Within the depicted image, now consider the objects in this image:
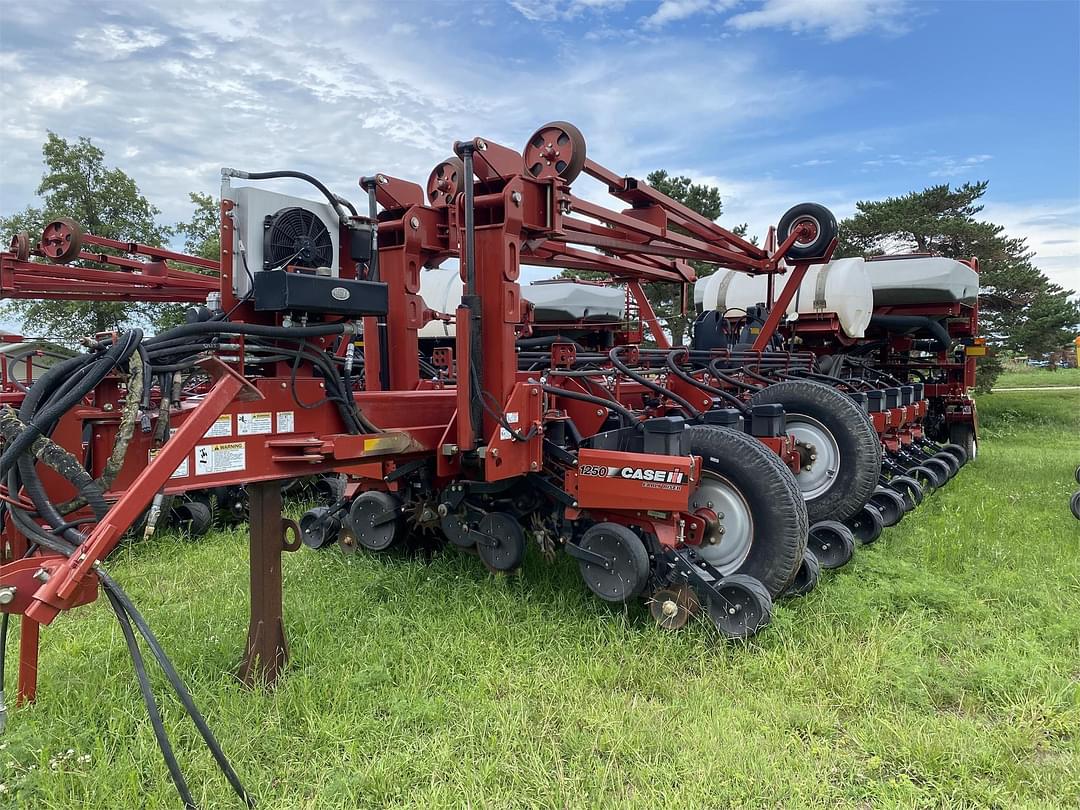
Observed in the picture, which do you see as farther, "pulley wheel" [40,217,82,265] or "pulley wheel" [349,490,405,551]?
"pulley wheel" [40,217,82,265]

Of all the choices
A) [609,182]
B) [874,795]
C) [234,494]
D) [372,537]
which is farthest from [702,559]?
[234,494]

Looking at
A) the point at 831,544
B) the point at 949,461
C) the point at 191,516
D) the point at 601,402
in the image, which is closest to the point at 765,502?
the point at 601,402

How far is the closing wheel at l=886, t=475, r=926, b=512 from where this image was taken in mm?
6535

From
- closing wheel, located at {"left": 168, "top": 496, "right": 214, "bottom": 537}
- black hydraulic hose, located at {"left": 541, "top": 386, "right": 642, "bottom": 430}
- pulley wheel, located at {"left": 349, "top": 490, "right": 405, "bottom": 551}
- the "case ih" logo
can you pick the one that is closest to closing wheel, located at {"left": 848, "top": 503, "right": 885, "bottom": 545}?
black hydraulic hose, located at {"left": 541, "top": 386, "right": 642, "bottom": 430}

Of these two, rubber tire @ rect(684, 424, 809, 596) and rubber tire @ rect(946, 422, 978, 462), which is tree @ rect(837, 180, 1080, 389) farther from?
rubber tire @ rect(684, 424, 809, 596)

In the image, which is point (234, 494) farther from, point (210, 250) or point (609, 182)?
point (210, 250)

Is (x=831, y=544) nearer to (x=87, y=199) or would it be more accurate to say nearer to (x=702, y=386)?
(x=702, y=386)

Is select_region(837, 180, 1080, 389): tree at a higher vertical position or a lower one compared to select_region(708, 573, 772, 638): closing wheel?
higher

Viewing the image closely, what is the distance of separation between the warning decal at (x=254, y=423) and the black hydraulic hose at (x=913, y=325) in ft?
27.7

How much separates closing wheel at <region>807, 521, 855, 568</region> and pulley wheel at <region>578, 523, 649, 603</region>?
1593mm

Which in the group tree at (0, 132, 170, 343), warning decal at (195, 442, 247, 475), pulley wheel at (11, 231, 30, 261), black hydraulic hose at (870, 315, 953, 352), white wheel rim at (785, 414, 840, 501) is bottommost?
white wheel rim at (785, 414, 840, 501)

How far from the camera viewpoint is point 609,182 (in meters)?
4.59

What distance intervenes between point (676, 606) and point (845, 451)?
2297 millimetres

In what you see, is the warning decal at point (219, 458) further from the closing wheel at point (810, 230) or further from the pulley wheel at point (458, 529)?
the closing wheel at point (810, 230)
